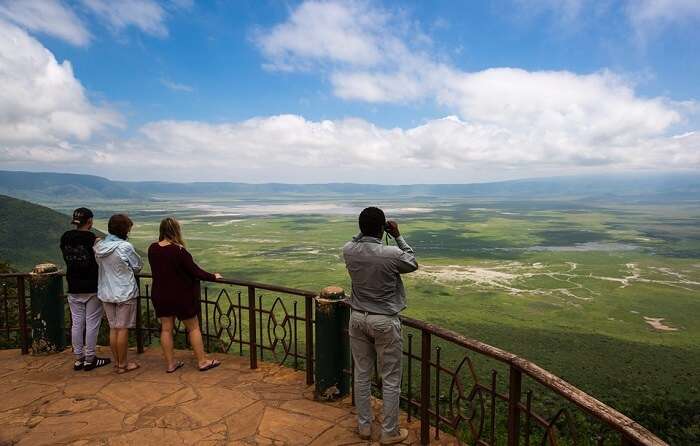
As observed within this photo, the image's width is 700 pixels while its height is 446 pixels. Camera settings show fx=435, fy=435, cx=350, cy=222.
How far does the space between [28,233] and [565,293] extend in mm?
Result: 77074

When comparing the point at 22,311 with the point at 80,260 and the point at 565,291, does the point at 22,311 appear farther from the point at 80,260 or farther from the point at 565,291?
the point at 565,291

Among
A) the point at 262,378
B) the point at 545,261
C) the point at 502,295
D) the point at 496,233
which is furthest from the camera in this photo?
the point at 496,233

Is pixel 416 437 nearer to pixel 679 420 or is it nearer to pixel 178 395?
pixel 178 395

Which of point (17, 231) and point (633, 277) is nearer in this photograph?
point (633, 277)

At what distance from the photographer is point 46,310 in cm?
590

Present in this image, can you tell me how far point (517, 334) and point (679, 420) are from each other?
16.2m

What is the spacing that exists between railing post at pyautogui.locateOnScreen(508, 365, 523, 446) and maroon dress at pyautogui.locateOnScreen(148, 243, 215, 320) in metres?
3.32

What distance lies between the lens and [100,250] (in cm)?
498

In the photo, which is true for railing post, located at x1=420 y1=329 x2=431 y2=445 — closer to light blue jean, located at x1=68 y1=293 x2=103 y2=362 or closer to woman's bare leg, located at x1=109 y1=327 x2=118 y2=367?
woman's bare leg, located at x1=109 y1=327 x2=118 y2=367

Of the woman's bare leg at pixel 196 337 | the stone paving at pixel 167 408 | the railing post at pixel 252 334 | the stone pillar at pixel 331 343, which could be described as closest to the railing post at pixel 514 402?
the stone paving at pixel 167 408

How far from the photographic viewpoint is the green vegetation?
2584cm

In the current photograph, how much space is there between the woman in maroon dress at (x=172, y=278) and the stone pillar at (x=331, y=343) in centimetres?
143

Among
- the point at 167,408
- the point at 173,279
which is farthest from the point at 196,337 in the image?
the point at 167,408

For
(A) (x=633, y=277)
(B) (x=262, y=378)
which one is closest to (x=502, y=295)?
(A) (x=633, y=277)
